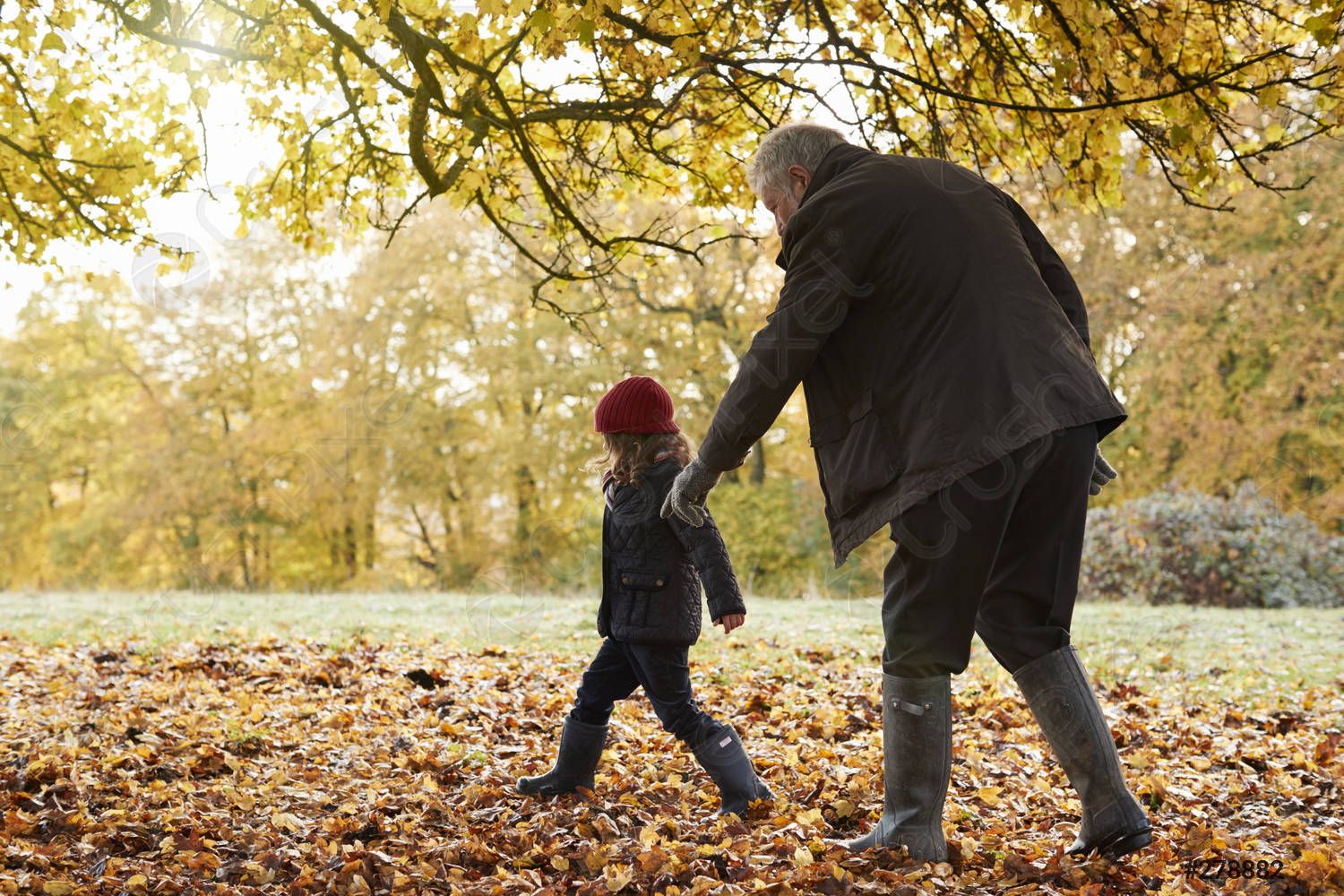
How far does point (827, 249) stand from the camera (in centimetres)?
308

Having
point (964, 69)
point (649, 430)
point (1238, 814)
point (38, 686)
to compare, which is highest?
point (964, 69)

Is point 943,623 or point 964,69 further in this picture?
point 964,69

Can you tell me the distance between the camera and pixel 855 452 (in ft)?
10.2

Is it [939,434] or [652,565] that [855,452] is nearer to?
[939,434]

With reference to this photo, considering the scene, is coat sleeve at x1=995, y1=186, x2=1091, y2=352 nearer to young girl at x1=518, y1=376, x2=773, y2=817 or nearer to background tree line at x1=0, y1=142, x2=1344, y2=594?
young girl at x1=518, y1=376, x2=773, y2=817

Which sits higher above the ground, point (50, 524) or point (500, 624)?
point (50, 524)

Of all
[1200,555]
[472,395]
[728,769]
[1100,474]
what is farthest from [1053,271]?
[472,395]

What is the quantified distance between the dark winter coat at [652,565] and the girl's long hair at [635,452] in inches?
1.1

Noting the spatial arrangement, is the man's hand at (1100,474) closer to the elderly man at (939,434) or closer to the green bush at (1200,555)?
the elderly man at (939,434)

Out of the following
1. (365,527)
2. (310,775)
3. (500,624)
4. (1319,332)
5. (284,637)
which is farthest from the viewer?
(365,527)

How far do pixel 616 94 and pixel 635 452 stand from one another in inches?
97.7

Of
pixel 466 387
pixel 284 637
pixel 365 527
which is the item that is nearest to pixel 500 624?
pixel 284 637

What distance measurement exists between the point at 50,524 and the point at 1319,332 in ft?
94.4

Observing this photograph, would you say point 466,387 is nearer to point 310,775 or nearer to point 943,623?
point 310,775
